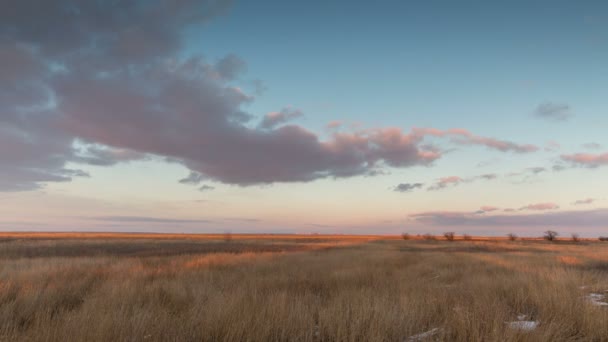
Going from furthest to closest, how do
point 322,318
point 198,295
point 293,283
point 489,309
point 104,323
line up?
1. point 293,283
2. point 198,295
3. point 489,309
4. point 322,318
5. point 104,323

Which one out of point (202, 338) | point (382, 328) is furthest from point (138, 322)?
point (382, 328)

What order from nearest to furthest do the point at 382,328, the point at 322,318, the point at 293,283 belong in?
1. the point at 382,328
2. the point at 322,318
3. the point at 293,283

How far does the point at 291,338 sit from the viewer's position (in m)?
5.59

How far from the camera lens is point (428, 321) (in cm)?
673

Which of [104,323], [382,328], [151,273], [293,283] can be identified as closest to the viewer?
[104,323]

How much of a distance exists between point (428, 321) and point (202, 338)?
439cm

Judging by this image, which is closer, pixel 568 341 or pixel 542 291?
pixel 568 341

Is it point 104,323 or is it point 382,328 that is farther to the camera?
point 382,328

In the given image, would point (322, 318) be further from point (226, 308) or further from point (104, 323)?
point (104, 323)

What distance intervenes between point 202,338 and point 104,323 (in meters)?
1.57

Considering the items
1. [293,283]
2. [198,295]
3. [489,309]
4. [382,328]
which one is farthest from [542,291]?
[198,295]

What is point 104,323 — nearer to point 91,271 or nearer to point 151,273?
point 151,273

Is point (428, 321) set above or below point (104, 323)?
below

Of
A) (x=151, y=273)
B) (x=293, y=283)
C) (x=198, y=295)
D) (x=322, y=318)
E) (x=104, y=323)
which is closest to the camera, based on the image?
(x=104, y=323)
